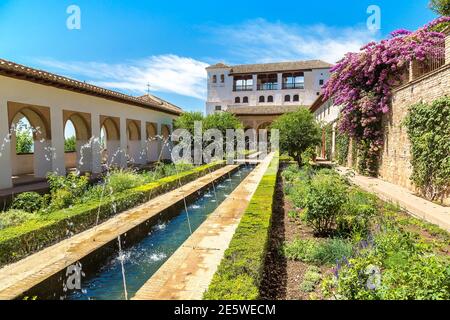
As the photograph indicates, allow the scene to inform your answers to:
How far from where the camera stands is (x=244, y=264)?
3.76 m

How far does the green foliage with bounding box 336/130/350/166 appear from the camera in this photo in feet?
55.0

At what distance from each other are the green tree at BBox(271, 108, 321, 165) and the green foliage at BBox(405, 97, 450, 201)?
8534mm

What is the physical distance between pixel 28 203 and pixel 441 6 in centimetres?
1980

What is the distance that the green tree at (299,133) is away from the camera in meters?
17.7

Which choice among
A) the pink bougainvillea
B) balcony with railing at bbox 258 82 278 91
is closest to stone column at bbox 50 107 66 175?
the pink bougainvillea

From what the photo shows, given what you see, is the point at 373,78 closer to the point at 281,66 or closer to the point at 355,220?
the point at 355,220

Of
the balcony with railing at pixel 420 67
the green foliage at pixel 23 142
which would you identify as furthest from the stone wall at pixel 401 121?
the green foliage at pixel 23 142

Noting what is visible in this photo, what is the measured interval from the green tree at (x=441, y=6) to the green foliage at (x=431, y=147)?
10.0 metres

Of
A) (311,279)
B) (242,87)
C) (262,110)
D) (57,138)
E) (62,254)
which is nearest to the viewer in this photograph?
(311,279)

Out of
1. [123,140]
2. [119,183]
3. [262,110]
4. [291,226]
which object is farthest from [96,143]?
[262,110]

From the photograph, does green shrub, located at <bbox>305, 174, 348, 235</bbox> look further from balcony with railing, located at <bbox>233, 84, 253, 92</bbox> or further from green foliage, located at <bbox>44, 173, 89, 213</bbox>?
balcony with railing, located at <bbox>233, 84, 253, 92</bbox>

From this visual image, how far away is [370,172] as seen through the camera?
13.2 metres
